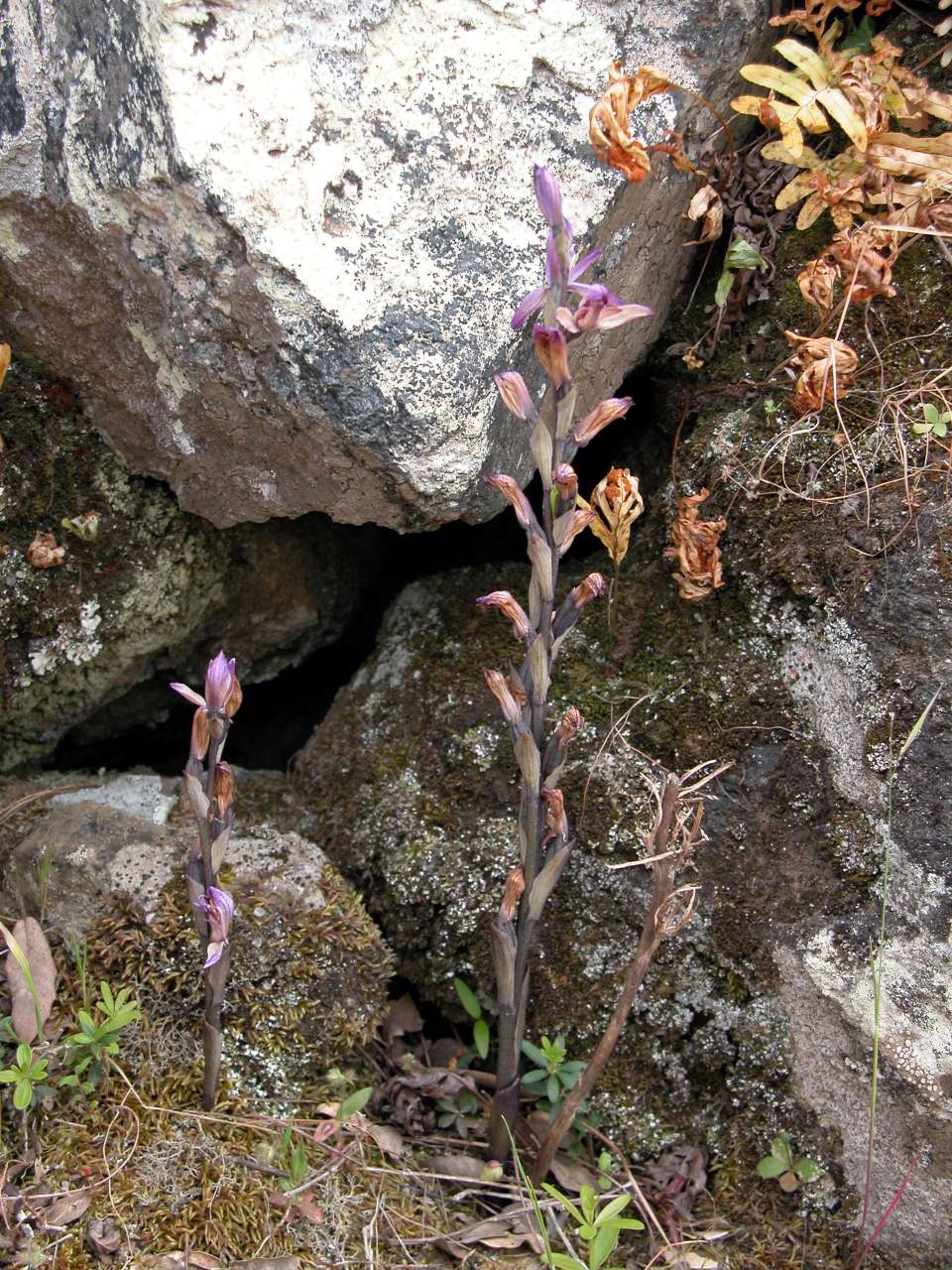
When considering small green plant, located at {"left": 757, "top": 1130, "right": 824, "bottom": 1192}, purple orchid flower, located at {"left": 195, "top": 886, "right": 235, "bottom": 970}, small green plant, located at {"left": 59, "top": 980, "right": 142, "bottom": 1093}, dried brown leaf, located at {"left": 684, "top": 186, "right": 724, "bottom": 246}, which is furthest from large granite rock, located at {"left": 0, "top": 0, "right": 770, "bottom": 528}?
small green plant, located at {"left": 757, "top": 1130, "right": 824, "bottom": 1192}

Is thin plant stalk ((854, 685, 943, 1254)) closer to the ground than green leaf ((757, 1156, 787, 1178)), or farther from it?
farther from it

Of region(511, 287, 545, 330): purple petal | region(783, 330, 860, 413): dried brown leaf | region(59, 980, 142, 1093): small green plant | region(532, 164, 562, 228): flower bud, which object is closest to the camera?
region(532, 164, 562, 228): flower bud

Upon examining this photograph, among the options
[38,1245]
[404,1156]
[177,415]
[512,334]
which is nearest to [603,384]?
[512,334]

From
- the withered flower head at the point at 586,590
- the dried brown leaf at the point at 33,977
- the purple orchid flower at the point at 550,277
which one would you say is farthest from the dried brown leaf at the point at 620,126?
the dried brown leaf at the point at 33,977

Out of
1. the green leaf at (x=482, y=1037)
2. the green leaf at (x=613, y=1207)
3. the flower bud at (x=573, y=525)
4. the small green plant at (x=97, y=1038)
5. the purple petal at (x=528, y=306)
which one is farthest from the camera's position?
the green leaf at (x=482, y=1037)

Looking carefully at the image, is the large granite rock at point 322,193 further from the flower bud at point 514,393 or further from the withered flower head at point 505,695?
the withered flower head at point 505,695

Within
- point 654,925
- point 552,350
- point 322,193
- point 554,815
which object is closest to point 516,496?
point 552,350

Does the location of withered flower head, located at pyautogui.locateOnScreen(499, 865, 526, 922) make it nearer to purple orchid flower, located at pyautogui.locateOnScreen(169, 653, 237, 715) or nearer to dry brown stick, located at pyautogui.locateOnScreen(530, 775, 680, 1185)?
dry brown stick, located at pyautogui.locateOnScreen(530, 775, 680, 1185)
